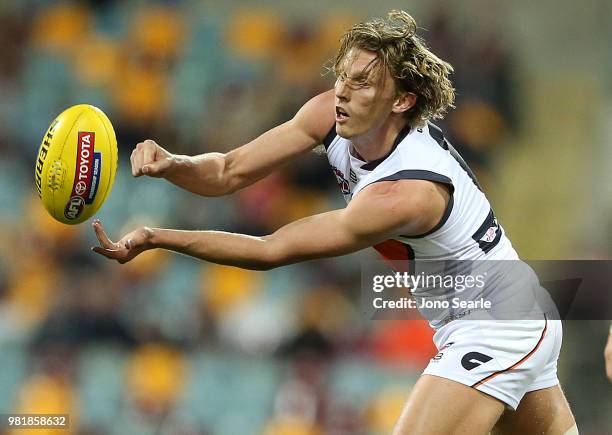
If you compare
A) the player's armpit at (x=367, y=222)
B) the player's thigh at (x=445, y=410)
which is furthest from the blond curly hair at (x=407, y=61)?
the player's thigh at (x=445, y=410)

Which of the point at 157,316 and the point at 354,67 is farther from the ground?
the point at 354,67

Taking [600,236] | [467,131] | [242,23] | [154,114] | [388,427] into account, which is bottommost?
[388,427]

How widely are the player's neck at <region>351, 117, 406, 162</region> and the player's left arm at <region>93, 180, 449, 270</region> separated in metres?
0.23

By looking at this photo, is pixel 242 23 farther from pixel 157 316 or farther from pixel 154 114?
pixel 157 316

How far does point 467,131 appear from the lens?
783cm

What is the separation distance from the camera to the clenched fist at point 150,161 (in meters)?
3.71

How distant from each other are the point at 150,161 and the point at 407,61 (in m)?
1.11

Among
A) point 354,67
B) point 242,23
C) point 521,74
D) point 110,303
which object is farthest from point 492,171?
point 354,67

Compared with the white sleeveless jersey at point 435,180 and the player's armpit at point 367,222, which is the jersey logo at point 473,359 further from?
the player's armpit at point 367,222

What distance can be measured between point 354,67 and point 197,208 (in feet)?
13.2

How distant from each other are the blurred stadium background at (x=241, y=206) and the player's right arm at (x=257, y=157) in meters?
2.87

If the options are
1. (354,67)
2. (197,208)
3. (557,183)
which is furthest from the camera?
(557,183)

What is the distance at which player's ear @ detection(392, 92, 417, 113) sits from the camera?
12.5 ft

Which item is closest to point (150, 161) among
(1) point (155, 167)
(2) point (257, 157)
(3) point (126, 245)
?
(1) point (155, 167)
